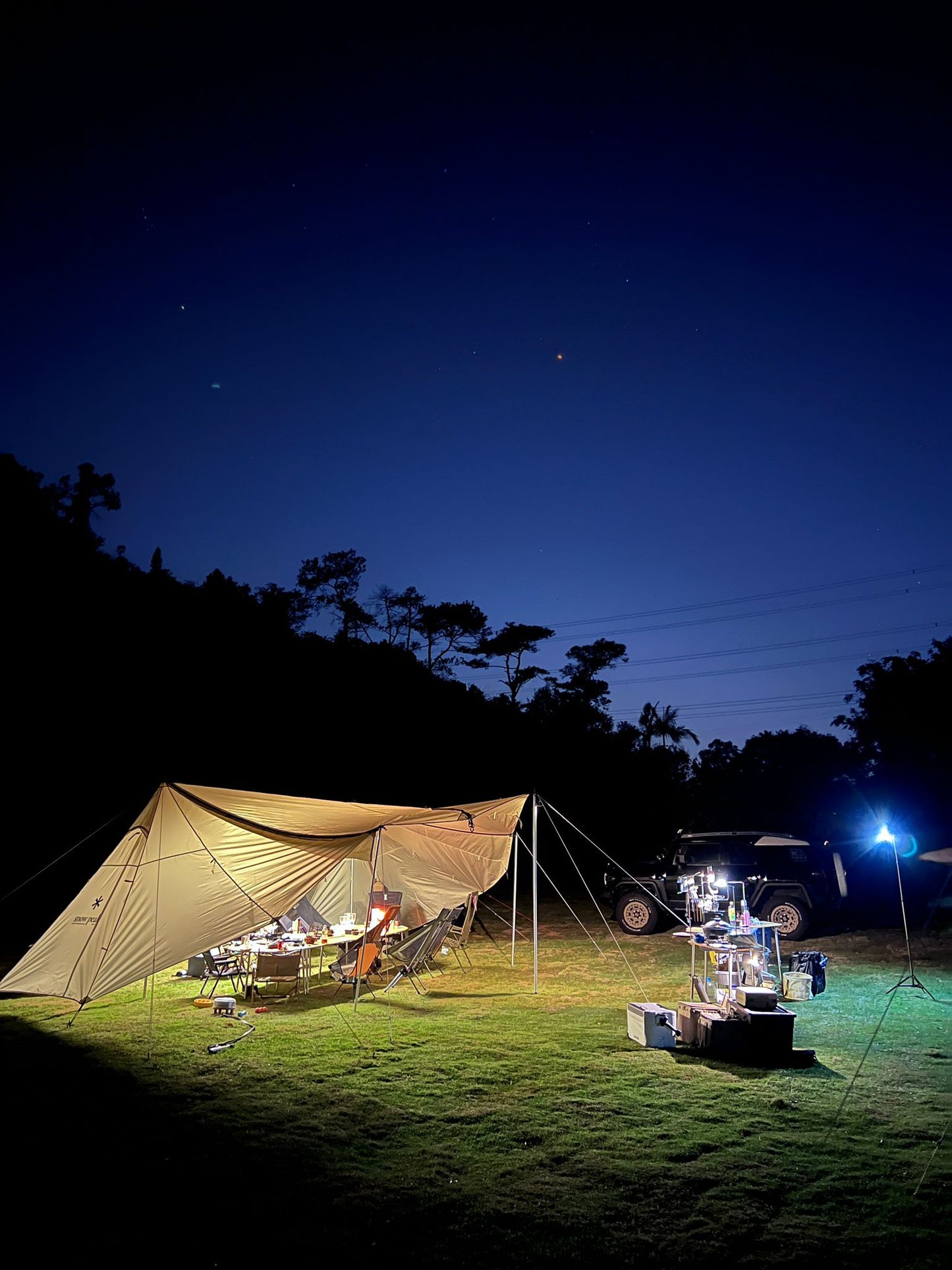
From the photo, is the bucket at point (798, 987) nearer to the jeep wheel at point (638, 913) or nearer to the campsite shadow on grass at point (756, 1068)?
the campsite shadow on grass at point (756, 1068)

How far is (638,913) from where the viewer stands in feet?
43.5

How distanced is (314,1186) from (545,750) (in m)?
33.9

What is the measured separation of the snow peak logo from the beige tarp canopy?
1cm

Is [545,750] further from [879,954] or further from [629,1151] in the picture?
[629,1151]

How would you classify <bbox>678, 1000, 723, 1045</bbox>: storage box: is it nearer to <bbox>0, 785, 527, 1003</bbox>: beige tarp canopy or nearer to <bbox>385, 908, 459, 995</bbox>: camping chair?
<bbox>0, 785, 527, 1003</bbox>: beige tarp canopy

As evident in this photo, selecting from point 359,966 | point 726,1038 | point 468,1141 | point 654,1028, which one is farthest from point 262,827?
point 726,1038

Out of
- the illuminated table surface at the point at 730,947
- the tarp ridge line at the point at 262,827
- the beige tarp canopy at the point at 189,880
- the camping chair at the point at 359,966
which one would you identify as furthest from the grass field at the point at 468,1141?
the tarp ridge line at the point at 262,827

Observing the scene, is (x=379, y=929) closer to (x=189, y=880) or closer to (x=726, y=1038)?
(x=189, y=880)

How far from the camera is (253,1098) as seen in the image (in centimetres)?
565

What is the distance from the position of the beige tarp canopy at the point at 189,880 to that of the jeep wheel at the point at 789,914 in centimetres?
609

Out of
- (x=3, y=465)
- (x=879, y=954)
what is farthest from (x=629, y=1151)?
(x=3, y=465)

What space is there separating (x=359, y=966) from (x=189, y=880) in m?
1.88

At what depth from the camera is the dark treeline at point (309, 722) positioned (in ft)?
75.0

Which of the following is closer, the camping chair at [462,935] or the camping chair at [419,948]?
the camping chair at [419,948]
